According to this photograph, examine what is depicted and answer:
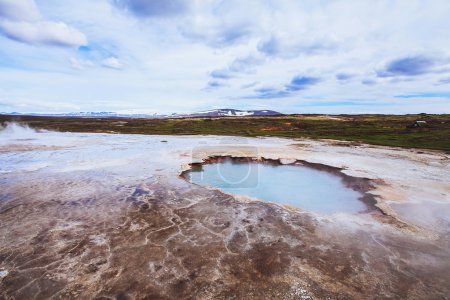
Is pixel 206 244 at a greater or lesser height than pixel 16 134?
greater

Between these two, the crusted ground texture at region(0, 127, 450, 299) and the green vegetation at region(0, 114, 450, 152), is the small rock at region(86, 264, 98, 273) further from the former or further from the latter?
Answer: the green vegetation at region(0, 114, 450, 152)

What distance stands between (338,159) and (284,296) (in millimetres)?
17479

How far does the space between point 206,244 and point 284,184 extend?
8666 millimetres

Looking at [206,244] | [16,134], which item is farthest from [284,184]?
[16,134]

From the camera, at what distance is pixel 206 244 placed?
26.4 feet

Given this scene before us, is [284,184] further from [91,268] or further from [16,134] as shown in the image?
[16,134]

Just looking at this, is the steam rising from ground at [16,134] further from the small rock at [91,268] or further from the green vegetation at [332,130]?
the small rock at [91,268]

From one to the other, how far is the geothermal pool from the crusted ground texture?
120 cm

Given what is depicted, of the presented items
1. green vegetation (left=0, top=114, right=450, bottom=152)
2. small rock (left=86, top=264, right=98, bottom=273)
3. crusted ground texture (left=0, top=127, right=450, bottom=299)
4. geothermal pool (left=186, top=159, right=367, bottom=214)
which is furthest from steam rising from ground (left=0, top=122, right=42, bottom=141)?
small rock (left=86, top=264, right=98, bottom=273)

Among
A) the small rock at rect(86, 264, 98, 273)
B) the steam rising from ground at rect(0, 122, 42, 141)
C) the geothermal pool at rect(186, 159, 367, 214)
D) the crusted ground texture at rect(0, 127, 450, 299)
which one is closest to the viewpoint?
the crusted ground texture at rect(0, 127, 450, 299)

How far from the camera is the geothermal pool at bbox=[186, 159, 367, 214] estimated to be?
1238 centimetres

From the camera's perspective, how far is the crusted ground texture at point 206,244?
614 centimetres

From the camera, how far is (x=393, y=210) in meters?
10.8

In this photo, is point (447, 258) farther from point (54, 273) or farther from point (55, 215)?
point (55, 215)
